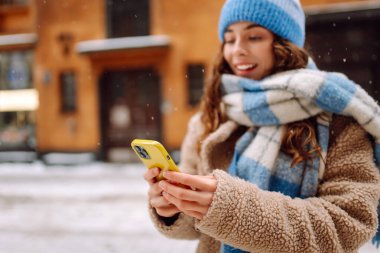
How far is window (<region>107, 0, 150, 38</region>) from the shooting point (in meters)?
11.8

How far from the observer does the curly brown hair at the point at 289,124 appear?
3.89 feet

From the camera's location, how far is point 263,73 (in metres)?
1.38

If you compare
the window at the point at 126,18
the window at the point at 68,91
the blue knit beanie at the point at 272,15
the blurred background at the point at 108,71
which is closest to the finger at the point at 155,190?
the blue knit beanie at the point at 272,15

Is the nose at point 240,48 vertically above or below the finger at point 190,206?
above

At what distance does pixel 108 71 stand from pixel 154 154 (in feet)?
→ 38.1

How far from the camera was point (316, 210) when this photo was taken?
1.04 meters

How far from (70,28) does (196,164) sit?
460 inches

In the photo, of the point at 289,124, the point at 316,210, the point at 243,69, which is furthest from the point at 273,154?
the point at 243,69

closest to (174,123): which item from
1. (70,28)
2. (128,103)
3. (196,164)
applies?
(128,103)

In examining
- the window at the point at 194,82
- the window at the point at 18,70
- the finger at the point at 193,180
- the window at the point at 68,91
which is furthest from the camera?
the window at the point at 18,70

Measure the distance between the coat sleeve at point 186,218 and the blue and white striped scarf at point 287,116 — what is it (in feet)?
0.54

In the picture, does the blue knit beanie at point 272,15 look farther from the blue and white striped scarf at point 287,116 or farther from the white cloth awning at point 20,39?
the white cloth awning at point 20,39

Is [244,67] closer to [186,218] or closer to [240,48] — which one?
[240,48]

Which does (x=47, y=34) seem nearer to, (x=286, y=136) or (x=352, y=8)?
(x=352, y=8)
